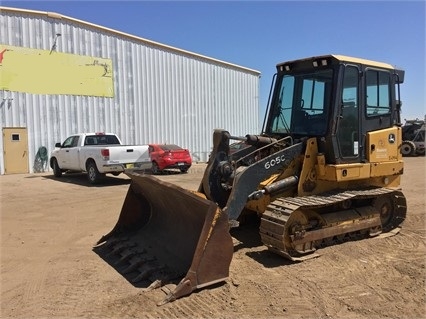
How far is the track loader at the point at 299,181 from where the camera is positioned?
5793 millimetres

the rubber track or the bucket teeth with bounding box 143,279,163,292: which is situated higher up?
the rubber track

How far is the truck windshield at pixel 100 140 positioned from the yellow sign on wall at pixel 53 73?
16.3ft

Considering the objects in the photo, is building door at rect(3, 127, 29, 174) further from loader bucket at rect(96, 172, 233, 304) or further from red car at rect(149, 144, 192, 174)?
loader bucket at rect(96, 172, 233, 304)

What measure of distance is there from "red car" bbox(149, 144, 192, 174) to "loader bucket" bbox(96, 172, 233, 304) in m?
11.2

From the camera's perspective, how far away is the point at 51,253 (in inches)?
257

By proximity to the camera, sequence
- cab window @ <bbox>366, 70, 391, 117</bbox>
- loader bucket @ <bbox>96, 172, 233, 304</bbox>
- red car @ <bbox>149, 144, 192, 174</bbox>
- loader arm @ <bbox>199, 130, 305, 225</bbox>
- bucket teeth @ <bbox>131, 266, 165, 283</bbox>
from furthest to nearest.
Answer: red car @ <bbox>149, 144, 192, 174</bbox> < cab window @ <bbox>366, 70, 391, 117</bbox> < loader arm @ <bbox>199, 130, 305, 225</bbox> < bucket teeth @ <bbox>131, 266, 165, 283</bbox> < loader bucket @ <bbox>96, 172, 233, 304</bbox>

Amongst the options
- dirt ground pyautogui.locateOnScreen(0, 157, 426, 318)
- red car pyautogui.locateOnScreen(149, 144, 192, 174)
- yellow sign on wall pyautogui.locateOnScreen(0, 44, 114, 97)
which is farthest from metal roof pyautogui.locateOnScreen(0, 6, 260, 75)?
dirt ground pyautogui.locateOnScreen(0, 157, 426, 318)

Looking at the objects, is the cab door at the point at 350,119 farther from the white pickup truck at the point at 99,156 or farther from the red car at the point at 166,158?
the red car at the point at 166,158

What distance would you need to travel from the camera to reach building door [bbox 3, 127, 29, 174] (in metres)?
18.2

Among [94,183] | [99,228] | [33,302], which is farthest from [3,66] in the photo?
[33,302]

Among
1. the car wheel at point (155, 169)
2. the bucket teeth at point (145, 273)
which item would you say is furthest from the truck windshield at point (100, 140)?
the bucket teeth at point (145, 273)

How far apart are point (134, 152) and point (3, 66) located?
7.94 metres

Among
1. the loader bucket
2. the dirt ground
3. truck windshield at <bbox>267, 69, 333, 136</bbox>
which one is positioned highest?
truck windshield at <bbox>267, 69, 333, 136</bbox>

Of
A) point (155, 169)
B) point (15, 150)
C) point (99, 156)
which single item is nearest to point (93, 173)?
point (99, 156)
